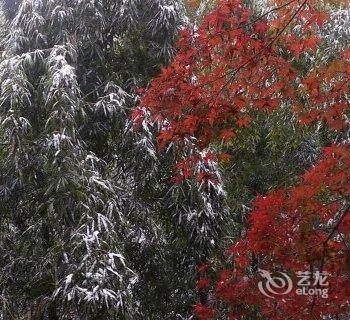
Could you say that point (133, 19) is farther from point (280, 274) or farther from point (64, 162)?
point (280, 274)

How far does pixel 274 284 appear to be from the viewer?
404 centimetres

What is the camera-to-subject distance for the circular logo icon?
3904 mm

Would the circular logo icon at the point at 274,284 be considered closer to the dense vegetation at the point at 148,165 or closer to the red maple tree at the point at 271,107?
the dense vegetation at the point at 148,165

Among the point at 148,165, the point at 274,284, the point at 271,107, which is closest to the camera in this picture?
the point at 271,107

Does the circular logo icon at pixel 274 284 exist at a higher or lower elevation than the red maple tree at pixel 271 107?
lower

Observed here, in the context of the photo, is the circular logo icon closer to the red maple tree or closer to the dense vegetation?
the dense vegetation

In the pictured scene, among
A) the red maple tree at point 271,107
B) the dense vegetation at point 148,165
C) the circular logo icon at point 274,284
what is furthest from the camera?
the circular logo icon at point 274,284

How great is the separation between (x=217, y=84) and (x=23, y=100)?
187 cm

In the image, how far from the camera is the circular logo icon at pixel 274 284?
390 centimetres

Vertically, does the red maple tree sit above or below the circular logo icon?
above

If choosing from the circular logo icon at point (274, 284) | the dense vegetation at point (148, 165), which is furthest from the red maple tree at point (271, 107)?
the circular logo icon at point (274, 284)

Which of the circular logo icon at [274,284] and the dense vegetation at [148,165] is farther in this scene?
the circular logo icon at [274,284]

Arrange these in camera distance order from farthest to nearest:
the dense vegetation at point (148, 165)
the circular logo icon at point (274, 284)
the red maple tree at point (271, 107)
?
the circular logo icon at point (274, 284), the dense vegetation at point (148, 165), the red maple tree at point (271, 107)

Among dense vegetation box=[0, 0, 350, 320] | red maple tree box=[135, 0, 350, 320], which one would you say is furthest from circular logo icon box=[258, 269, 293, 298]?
red maple tree box=[135, 0, 350, 320]
